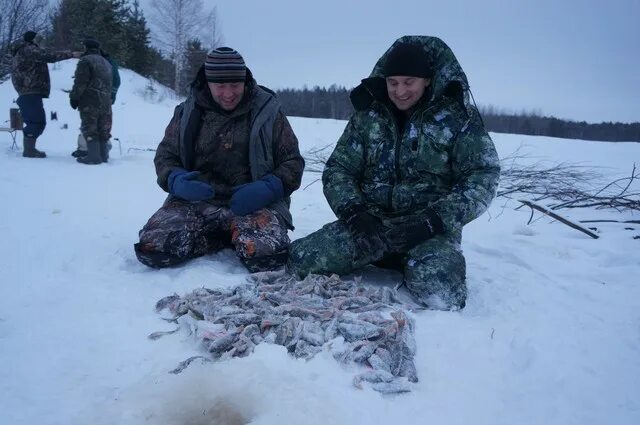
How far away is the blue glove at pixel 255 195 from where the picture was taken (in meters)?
3.01

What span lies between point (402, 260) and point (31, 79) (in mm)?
6536

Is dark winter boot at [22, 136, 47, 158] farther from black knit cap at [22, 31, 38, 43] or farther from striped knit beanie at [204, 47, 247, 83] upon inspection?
striped knit beanie at [204, 47, 247, 83]

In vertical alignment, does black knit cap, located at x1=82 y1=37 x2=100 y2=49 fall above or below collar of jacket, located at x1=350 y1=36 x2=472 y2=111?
above

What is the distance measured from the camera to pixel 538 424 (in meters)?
1.67

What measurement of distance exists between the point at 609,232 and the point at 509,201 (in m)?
1.46

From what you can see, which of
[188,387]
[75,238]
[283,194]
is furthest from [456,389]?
[75,238]

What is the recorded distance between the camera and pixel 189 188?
118 inches

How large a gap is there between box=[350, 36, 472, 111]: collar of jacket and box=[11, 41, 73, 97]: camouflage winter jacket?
576cm

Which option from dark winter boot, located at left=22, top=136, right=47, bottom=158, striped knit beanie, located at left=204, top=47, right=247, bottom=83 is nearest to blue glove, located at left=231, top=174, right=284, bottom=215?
striped knit beanie, located at left=204, top=47, right=247, bottom=83

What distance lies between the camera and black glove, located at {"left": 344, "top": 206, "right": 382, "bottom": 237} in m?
2.71

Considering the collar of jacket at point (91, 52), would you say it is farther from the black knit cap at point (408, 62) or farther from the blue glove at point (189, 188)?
the black knit cap at point (408, 62)

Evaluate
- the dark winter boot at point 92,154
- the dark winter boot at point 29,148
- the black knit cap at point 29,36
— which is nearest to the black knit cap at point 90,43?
the black knit cap at point 29,36

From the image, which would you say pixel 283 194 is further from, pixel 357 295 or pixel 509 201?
pixel 509 201

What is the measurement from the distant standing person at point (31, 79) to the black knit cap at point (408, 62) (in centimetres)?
591
